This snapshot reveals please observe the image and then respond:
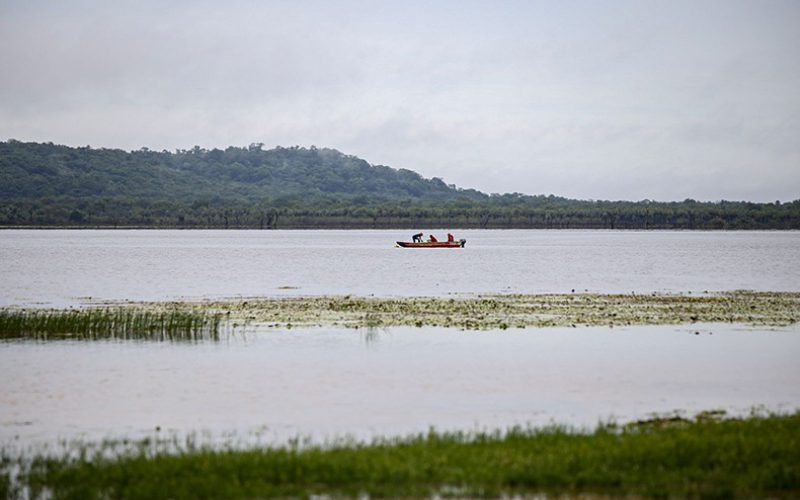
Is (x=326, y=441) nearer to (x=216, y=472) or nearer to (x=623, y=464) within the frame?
(x=216, y=472)

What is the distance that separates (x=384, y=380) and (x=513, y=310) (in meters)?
15.3

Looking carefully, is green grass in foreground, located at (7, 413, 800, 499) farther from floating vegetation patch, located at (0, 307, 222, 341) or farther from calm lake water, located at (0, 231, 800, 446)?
floating vegetation patch, located at (0, 307, 222, 341)

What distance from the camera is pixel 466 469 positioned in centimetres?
1220

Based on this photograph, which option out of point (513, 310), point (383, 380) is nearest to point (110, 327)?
point (383, 380)

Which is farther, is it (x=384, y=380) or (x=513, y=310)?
(x=513, y=310)

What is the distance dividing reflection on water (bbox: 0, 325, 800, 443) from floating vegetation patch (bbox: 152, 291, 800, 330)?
204cm

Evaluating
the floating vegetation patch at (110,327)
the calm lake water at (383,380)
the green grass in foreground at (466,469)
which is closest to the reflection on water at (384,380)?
the calm lake water at (383,380)

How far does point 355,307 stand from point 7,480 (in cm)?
2539

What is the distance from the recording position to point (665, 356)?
24.7 m

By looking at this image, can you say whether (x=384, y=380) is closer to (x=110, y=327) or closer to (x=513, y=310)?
(x=110, y=327)

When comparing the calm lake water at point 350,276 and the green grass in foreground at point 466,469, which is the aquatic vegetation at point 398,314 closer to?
the calm lake water at point 350,276

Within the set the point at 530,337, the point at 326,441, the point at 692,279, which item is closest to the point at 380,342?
the point at 530,337

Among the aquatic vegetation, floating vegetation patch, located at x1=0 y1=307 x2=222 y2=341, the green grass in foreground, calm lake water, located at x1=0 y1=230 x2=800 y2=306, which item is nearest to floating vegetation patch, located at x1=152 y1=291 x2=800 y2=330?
the aquatic vegetation

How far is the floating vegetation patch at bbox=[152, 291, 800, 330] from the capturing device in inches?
1267
